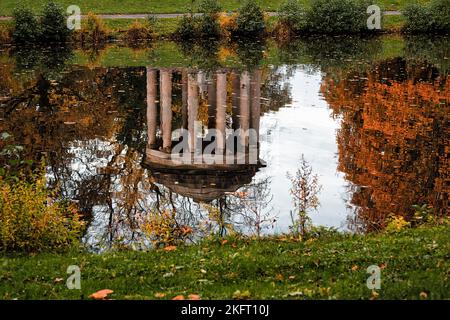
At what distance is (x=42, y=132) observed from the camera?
25562mm

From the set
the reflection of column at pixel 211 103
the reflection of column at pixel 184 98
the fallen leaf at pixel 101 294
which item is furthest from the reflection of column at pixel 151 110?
the fallen leaf at pixel 101 294

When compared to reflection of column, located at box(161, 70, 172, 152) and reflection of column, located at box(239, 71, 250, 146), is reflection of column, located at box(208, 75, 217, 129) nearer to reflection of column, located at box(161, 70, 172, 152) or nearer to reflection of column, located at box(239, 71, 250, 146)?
reflection of column, located at box(239, 71, 250, 146)

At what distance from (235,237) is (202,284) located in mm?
3997

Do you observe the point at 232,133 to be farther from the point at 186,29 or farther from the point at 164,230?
the point at 186,29

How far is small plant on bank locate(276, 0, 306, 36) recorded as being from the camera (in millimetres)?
59719

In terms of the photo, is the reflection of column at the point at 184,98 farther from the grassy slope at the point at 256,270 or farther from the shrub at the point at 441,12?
the shrub at the point at 441,12

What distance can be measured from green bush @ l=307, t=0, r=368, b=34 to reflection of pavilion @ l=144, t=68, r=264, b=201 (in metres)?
22.5

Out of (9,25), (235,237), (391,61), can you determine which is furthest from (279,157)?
(9,25)

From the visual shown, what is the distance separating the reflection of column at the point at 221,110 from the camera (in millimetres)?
24978

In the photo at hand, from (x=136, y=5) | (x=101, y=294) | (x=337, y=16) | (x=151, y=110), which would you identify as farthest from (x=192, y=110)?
(x=136, y=5)

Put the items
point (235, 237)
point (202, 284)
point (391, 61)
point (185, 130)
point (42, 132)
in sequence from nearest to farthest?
1. point (202, 284)
2. point (235, 237)
3. point (42, 132)
4. point (185, 130)
5. point (391, 61)

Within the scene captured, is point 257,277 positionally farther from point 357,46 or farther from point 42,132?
point 357,46

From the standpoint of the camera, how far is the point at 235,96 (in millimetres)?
32906

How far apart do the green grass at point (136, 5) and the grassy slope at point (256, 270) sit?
5043 centimetres
